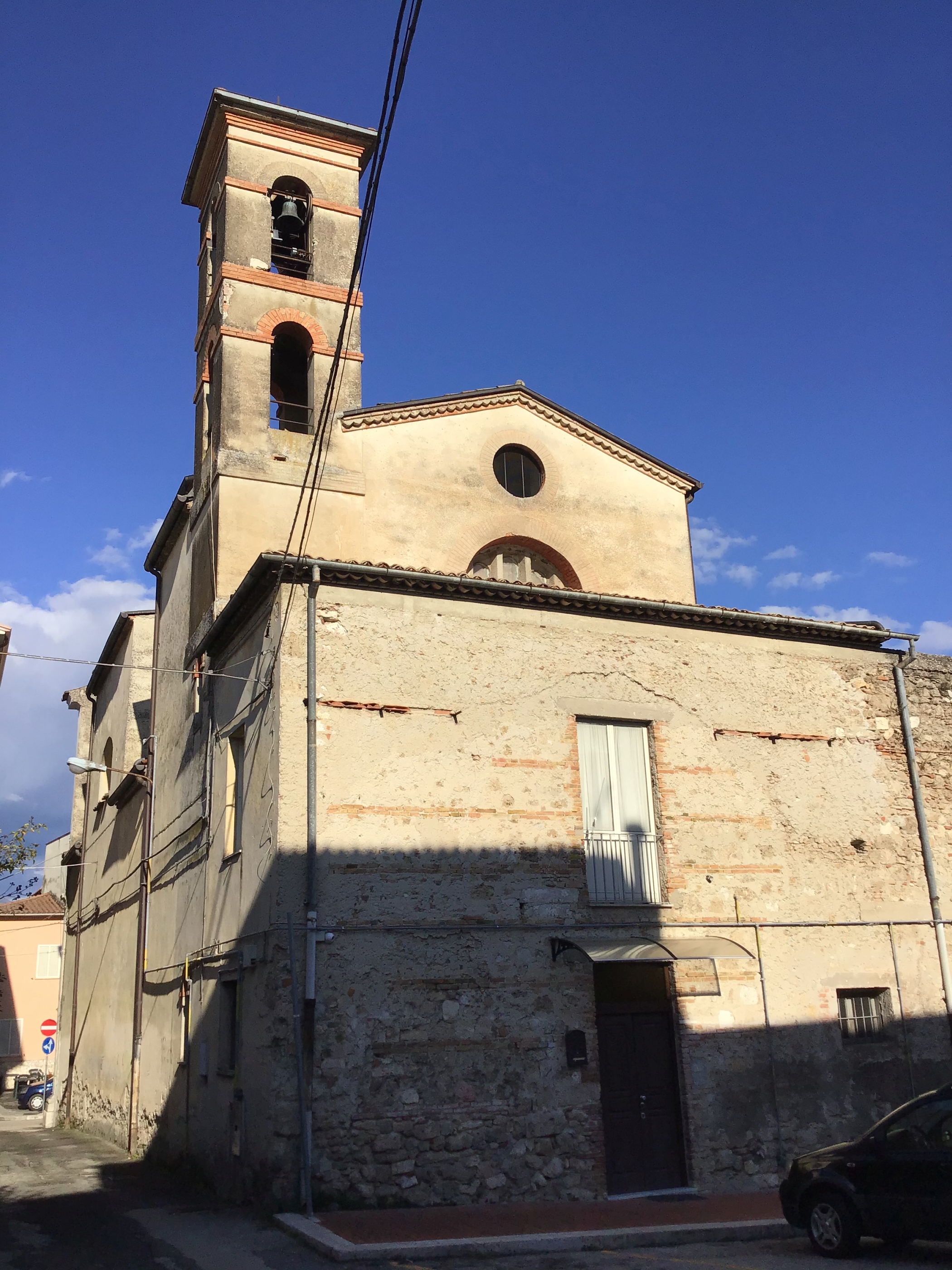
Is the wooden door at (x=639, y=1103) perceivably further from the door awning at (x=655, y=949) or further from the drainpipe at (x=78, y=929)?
the drainpipe at (x=78, y=929)

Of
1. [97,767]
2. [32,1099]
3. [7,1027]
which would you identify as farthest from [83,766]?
[7,1027]

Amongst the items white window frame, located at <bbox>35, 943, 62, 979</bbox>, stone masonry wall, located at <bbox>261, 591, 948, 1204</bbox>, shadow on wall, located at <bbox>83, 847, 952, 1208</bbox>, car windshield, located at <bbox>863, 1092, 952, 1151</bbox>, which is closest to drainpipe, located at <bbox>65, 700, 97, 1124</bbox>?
white window frame, located at <bbox>35, 943, 62, 979</bbox>

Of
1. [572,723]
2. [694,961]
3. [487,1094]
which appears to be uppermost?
[572,723]

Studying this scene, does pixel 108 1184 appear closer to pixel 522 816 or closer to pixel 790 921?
pixel 522 816

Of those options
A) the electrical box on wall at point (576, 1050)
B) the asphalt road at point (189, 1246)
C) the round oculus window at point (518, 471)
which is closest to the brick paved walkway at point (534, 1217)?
the asphalt road at point (189, 1246)

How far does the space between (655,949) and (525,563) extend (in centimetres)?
777

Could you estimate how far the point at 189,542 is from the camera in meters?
16.9

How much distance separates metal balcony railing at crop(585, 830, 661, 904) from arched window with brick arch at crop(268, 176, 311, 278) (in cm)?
1073

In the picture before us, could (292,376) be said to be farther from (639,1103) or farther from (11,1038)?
(11,1038)

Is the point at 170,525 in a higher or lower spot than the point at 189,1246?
higher

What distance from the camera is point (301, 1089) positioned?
387 inches

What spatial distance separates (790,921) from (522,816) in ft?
11.5

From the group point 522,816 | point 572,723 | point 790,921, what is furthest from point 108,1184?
point 790,921

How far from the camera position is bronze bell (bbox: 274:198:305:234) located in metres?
17.7
